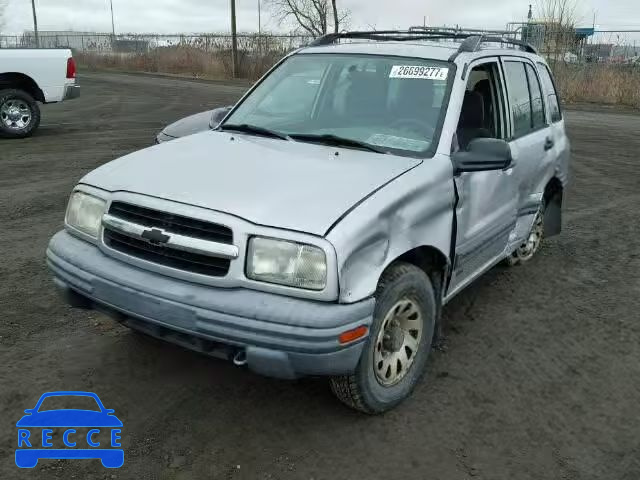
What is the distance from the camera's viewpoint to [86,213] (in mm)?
3383

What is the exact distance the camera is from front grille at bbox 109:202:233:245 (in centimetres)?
287

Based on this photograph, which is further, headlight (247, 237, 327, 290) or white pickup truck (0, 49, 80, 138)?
white pickup truck (0, 49, 80, 138)

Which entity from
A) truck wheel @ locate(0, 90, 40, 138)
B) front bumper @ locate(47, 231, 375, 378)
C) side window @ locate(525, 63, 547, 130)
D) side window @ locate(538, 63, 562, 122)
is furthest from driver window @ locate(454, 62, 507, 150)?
truck wheel @ locate(0, 90, 40, 138)

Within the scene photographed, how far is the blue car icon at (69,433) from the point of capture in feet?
9.64

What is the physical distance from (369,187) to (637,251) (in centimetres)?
409

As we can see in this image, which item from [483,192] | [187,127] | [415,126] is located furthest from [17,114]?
[483,192]

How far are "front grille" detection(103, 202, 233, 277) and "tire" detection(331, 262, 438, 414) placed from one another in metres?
0.77

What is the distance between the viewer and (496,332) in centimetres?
432

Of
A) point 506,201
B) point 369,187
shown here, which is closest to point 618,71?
point 506,201

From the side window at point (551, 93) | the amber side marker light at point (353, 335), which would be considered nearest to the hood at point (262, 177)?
the amber side marker light at point (353, 335)

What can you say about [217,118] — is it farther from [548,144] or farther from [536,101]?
[548,144]

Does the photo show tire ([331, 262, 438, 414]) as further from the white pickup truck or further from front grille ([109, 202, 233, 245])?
the white pickup truck

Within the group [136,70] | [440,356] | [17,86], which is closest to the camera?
[440,356]

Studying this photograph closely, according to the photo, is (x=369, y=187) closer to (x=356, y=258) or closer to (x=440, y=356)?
(x=356, y=258)
